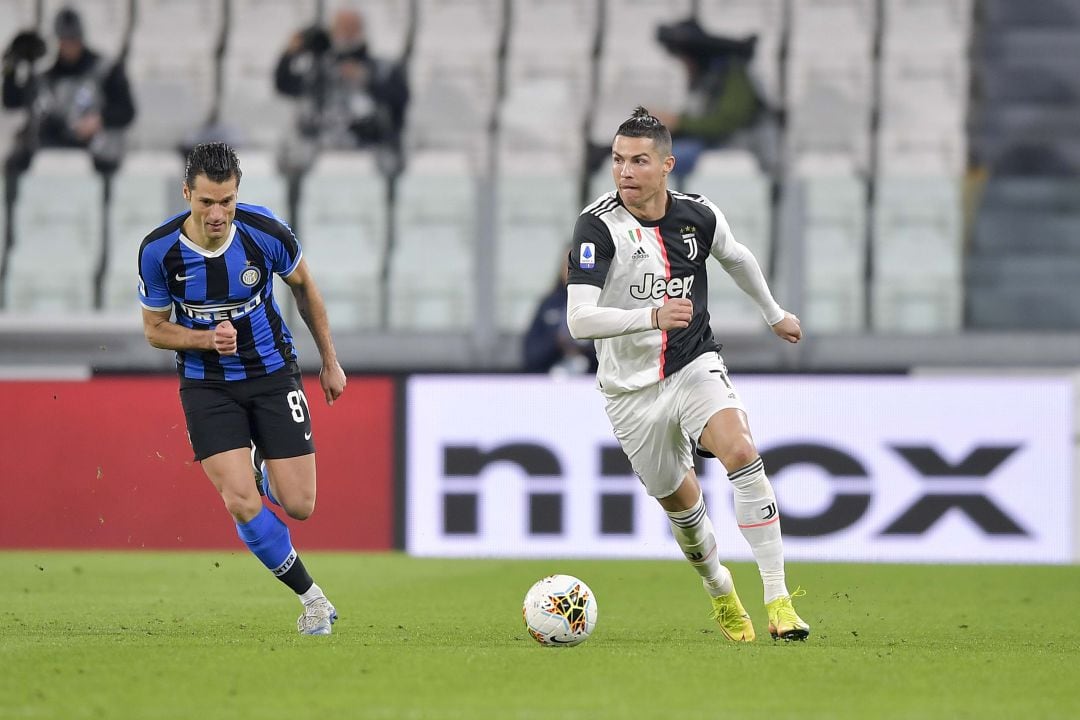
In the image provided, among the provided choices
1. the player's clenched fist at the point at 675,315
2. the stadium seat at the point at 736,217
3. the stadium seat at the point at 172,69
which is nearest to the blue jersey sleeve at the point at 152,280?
the player's clenched fist at the point at 675,315

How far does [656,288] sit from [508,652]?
4.91 ft

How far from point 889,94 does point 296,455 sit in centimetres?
878

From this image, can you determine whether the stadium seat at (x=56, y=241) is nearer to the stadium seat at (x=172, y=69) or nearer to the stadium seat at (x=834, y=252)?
the stadium seat at (x=172, y=69)

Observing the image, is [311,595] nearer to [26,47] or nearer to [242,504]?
[242,504]

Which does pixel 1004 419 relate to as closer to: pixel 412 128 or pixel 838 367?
pixel 838 367

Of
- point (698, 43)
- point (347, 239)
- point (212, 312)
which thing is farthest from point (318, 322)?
point (698, 43)

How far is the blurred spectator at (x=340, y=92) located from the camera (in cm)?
1441

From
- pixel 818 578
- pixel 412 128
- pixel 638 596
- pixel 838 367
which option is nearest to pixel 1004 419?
pixel 838 367

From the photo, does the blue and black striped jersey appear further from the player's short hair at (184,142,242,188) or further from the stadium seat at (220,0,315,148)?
the stadium seat at (220,0,315,148)

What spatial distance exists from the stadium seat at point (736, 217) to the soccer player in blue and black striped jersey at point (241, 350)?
225 inches

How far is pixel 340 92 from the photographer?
1454 cm

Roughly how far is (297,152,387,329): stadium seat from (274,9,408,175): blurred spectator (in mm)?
556

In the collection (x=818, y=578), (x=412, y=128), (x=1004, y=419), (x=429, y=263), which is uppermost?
(x=412, y=128)

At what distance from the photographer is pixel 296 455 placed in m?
7.27
